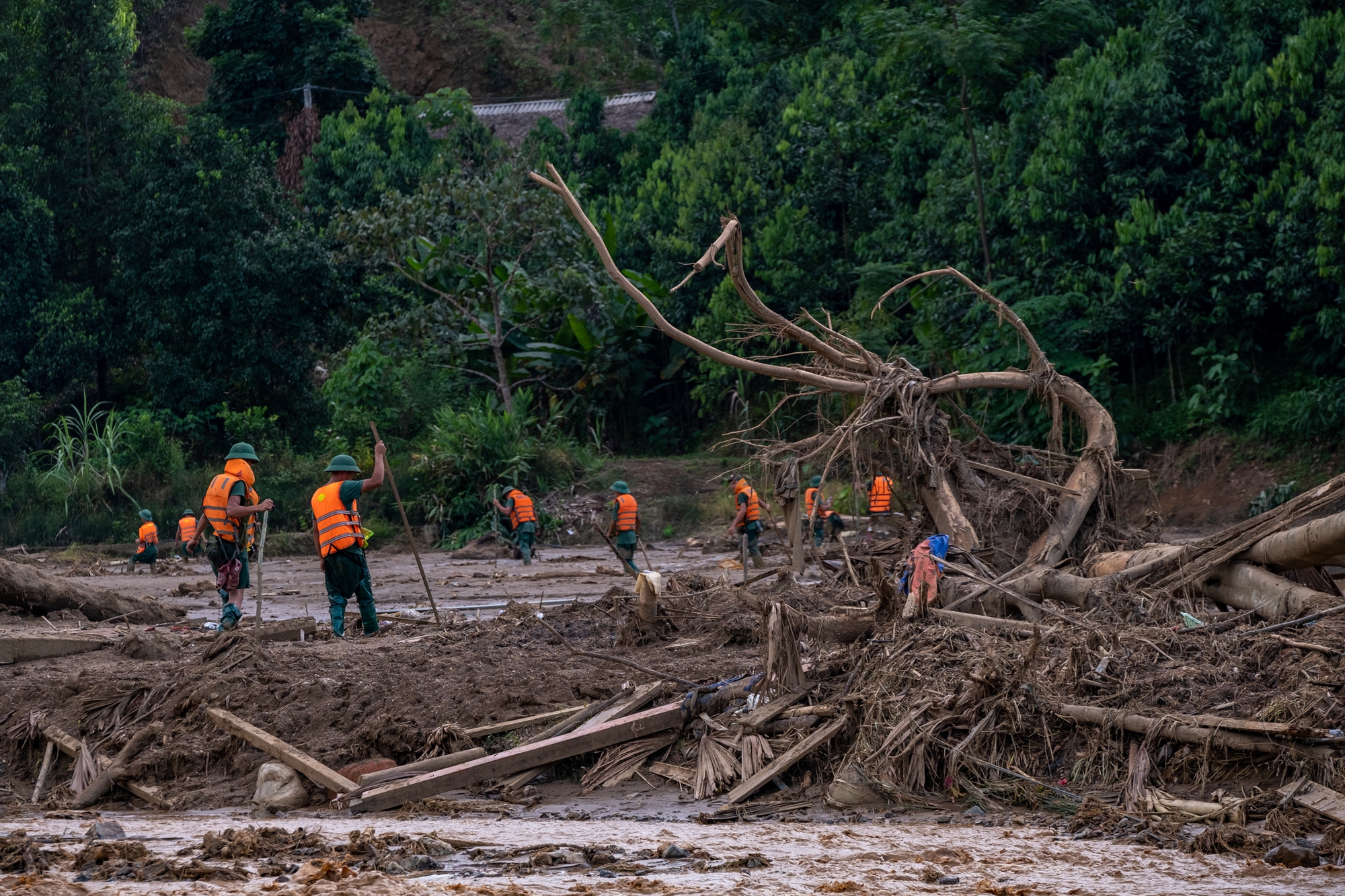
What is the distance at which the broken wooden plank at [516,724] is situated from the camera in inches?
266

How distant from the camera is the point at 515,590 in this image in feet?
47.1

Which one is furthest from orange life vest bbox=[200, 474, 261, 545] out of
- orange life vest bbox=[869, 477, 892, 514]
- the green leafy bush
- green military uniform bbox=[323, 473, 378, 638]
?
the green leafy bush

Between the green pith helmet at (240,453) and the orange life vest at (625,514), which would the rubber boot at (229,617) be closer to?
the green pith helmet at (240,453)

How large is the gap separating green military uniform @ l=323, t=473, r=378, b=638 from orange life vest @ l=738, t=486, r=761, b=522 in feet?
21.6

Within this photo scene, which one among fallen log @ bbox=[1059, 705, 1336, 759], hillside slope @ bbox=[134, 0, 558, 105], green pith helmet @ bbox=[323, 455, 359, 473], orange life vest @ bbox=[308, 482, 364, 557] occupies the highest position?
hillside slope @ bbox=[134, 0, 558, 105]

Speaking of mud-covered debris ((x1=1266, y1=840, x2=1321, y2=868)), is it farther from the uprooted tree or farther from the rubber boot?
the rubber boot

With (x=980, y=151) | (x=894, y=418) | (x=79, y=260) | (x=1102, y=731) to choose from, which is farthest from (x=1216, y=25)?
(x=79, y=260)

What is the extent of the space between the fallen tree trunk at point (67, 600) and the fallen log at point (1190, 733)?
8.80m

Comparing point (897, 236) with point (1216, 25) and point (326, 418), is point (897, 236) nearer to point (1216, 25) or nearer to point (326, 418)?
point (1216, 25)

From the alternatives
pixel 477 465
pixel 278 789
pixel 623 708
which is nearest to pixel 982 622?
pixel 623 708

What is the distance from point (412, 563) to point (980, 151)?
11.8m

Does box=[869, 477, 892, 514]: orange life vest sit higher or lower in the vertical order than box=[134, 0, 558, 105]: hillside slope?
lower

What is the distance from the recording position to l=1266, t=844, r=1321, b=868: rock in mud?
14.8 ft

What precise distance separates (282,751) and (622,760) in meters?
1.80
